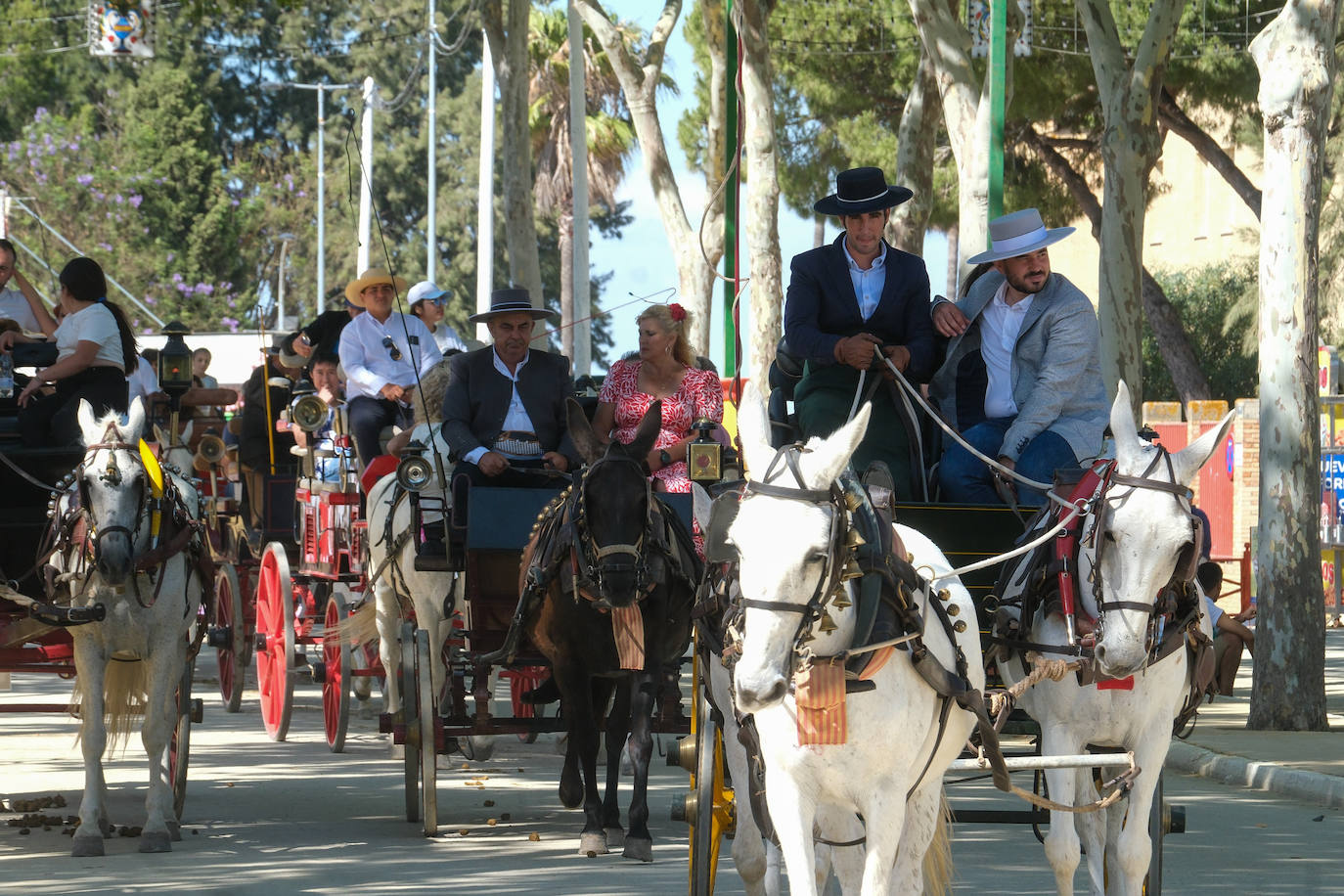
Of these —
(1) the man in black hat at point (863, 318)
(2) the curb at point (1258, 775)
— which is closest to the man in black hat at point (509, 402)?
(1) the man in black hat at point (863, 318)

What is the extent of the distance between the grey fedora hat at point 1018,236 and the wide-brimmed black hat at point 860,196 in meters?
0.41

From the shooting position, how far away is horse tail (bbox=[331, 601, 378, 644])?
1286cm

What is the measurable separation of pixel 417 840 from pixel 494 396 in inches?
95.9

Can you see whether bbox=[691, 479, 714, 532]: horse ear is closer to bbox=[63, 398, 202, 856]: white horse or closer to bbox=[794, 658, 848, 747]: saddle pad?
bbox=[63, 398, 202, 856]: white horse

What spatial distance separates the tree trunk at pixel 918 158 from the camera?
66.5 feet

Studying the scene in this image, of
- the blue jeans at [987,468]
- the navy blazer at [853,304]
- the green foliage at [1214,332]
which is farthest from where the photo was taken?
the green foliage at [1214,332]

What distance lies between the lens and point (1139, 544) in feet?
21.6

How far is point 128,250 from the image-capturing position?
59.2 m

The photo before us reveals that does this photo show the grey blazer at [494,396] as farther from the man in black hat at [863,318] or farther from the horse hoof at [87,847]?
the horse hoof at [87,847]

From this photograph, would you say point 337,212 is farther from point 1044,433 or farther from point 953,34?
point 1044,433

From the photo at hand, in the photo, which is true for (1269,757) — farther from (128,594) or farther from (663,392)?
Answer: (128,594)

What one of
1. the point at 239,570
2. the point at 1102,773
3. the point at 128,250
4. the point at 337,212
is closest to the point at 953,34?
the point at 239,570

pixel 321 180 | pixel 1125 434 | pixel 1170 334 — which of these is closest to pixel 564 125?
pixel 321 180

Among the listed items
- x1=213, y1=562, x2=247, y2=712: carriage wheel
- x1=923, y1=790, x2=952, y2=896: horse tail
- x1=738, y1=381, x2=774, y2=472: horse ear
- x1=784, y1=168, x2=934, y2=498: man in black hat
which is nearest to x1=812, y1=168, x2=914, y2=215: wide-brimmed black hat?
x1=784, y1=168, x2=934, y2=498: man in black hat
